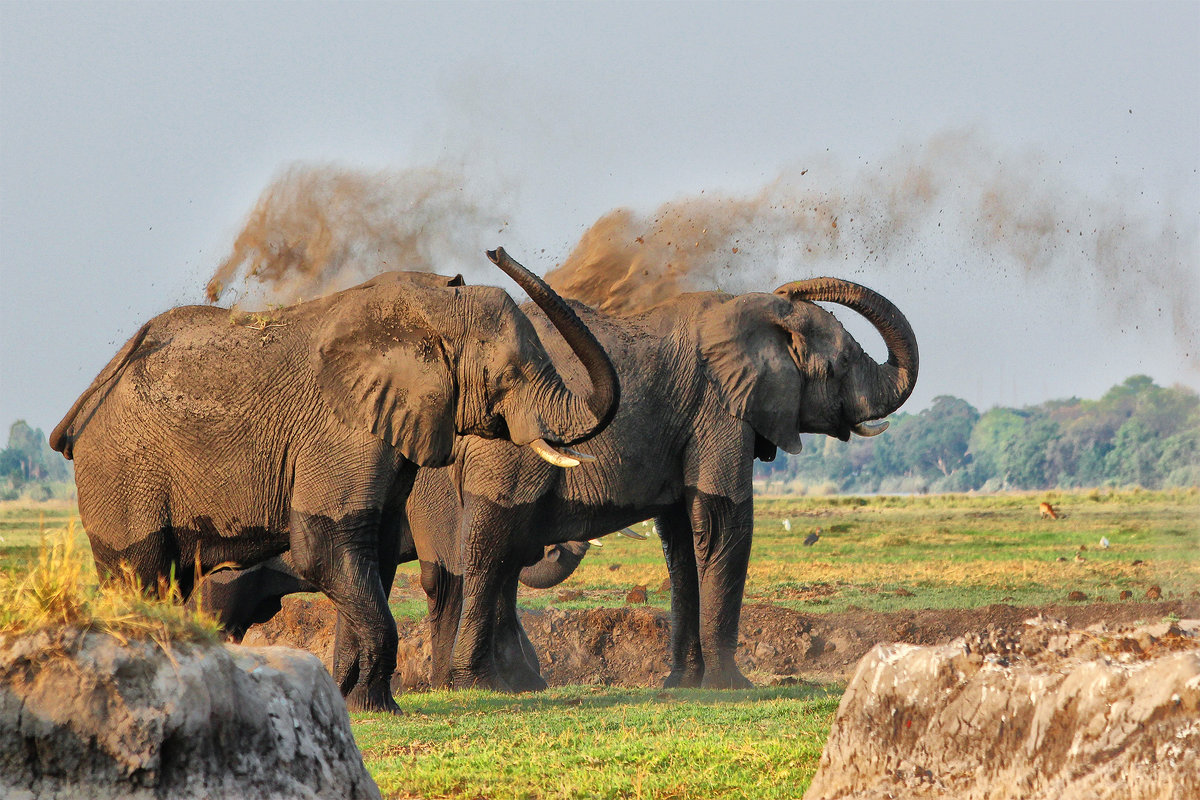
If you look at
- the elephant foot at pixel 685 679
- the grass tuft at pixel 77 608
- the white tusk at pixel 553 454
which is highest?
the white tusk at pixel 553 454

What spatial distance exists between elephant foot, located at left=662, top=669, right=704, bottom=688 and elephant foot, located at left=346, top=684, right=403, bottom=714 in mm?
3779

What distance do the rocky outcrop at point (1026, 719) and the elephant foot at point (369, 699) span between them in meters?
5.01

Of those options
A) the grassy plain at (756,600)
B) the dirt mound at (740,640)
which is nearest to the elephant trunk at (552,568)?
the dirt mound at (740,640)

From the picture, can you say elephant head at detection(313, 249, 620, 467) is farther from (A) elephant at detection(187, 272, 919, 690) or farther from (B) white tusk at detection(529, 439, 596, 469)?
(A) elephant at detection(187, 272, 919, 690)

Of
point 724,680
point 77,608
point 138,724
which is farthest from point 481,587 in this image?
point 138,724

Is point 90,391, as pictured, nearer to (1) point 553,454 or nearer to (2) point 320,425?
(2) point 320,425

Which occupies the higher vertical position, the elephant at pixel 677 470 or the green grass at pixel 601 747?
the elephant at pixel 677 470

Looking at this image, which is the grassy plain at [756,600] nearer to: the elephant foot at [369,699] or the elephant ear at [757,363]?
the elephant foot at [369,699]

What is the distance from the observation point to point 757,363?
47.3ft

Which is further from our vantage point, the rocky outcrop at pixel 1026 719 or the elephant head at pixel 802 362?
the elephant head at pixel 802 362

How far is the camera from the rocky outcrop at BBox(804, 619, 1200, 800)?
5.71 meters

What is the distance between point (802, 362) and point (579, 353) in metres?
4.42

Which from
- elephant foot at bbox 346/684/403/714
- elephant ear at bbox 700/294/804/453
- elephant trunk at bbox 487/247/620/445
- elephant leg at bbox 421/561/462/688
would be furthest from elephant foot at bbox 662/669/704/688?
elephant trunk at bbox 487/247/620/445

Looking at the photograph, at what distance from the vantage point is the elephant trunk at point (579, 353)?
10.7 metres
